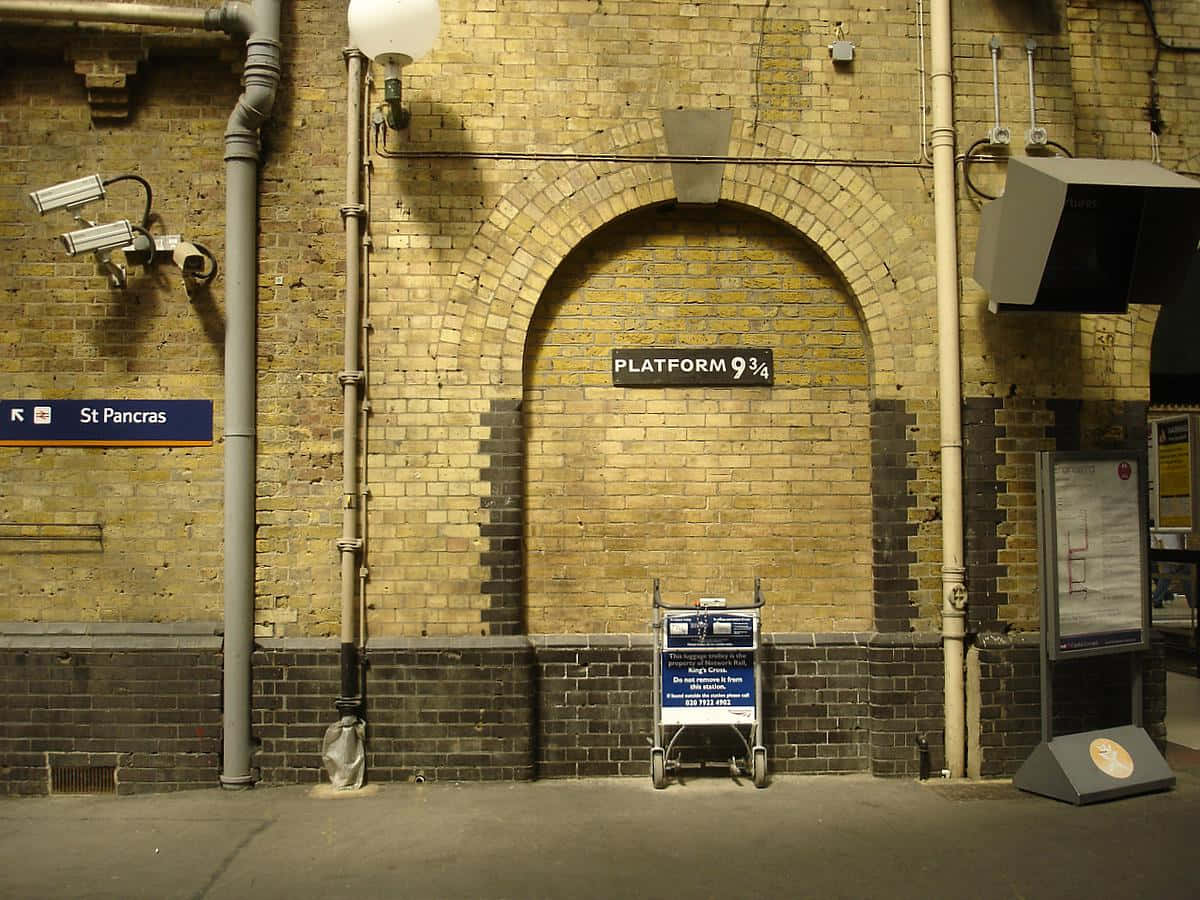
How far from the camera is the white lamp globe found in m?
6.07

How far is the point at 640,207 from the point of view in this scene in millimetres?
6887

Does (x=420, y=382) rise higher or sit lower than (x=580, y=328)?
lower

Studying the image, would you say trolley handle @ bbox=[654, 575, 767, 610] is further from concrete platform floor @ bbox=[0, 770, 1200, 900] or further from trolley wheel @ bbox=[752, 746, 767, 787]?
concrete platform floor @ bbox=[0, 770, 1200, 900]

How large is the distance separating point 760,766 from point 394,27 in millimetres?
5499

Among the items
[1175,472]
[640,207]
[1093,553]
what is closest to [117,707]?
[640,207]

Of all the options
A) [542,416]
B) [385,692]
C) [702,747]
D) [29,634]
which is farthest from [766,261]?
[29,634]

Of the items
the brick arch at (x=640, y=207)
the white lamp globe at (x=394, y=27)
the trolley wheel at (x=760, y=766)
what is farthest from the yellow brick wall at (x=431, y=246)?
the trolley wheel at (x=760, y=766)

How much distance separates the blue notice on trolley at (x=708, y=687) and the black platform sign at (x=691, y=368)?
1.97 meters

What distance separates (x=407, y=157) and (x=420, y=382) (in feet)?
5.38

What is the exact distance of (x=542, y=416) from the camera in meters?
6.94

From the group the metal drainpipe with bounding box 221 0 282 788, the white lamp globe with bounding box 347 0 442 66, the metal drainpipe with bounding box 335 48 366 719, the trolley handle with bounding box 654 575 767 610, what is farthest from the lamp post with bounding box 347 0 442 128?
the trolley handle with bounding box 654 575 767 610

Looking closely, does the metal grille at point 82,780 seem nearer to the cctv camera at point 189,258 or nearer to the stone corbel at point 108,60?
the cctv camera at point 189,258

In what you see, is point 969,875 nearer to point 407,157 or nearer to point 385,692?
point 385,692

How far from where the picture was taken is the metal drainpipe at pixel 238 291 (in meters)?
6.52
